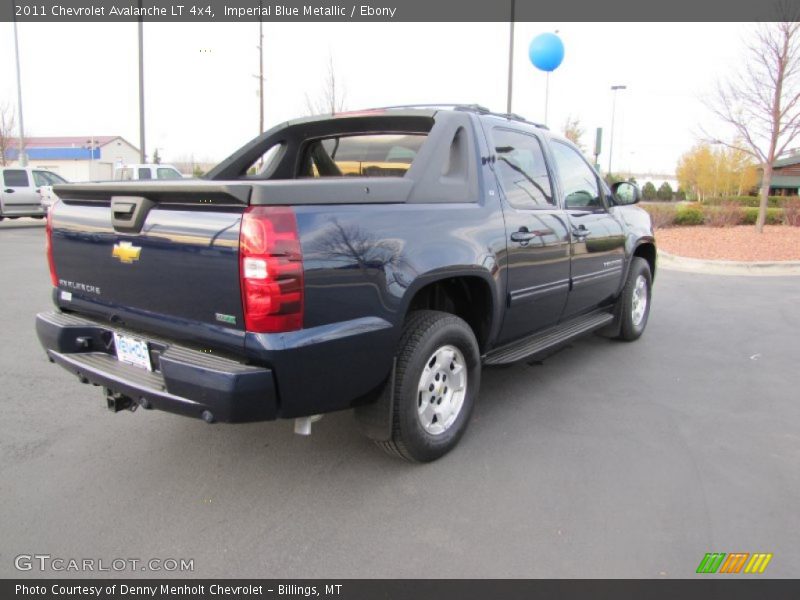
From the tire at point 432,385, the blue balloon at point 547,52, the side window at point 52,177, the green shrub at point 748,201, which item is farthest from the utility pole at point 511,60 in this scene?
the side window at point 52,177

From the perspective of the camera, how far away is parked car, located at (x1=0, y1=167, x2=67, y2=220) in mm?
18156

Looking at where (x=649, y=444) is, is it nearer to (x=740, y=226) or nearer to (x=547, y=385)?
(x=547, y=385)

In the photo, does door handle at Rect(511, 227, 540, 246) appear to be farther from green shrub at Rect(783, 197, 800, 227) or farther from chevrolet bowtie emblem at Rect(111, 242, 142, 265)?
green shrub at Rect(783, 197, 800, 227)

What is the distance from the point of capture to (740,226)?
17953mm

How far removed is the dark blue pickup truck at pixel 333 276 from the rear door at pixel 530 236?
2cm

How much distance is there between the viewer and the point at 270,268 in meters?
2.34

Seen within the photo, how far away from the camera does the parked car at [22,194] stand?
59.6 feet

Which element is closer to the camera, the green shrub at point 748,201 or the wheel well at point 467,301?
the wheel well at point 467,301

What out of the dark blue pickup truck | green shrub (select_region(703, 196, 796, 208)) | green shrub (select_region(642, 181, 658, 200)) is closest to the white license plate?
the dark blue pickup truck

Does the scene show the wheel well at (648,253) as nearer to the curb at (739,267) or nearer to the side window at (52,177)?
the curb at (739,267)

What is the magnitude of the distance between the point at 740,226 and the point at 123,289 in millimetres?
19382
